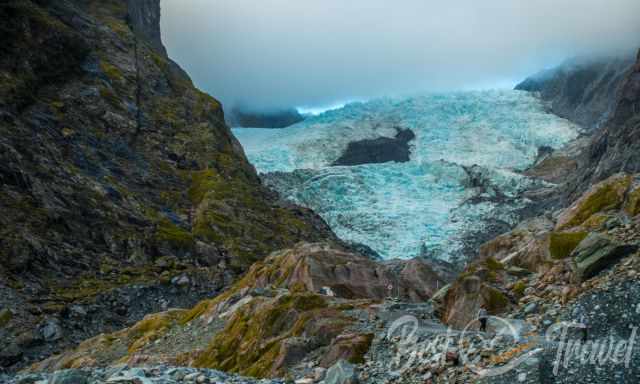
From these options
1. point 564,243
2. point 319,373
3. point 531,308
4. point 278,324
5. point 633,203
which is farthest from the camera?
point 278,324

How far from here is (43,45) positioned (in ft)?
225

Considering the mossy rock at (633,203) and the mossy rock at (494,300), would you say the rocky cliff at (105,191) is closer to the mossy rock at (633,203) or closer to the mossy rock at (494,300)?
the mossy rock at (494,300)

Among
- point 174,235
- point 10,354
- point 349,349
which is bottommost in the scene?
point 10,354

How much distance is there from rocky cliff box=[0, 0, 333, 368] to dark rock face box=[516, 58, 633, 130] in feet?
408

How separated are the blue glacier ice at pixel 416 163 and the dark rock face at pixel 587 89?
26.1 meters

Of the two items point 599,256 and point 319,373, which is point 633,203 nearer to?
point 599,256

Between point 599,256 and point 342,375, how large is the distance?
542 cm

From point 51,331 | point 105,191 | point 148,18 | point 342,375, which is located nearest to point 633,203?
point 342,375

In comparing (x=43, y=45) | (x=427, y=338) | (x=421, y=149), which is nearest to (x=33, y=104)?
(x=43, y=45)

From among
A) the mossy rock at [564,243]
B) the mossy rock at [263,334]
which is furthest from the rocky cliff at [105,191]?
the mossy rock at [564,243]

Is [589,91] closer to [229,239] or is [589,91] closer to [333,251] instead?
[229,239]

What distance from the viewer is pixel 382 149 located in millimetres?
161500

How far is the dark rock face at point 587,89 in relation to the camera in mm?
175000

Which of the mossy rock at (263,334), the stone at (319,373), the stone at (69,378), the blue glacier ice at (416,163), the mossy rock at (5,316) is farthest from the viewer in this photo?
the blue glacier ice at (416,163)
